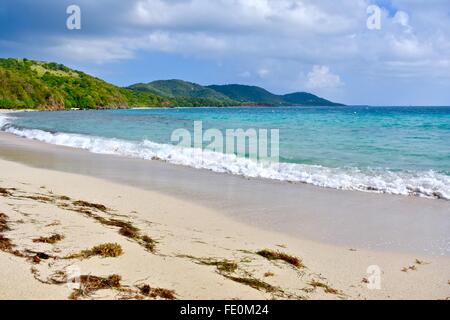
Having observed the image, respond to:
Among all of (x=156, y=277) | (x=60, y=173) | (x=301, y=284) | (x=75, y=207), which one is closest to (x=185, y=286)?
(x=156, y=277)

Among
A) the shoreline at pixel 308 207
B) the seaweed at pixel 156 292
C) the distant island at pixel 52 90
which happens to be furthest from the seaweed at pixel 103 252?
the distant island at pixel 52 90

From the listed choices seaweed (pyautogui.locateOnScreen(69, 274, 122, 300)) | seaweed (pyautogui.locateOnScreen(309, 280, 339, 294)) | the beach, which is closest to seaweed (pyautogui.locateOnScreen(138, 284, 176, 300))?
the beach

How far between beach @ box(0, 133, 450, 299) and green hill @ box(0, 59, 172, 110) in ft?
335

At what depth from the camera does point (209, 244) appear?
21.5 feet

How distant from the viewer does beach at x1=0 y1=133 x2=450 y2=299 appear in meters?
4.82

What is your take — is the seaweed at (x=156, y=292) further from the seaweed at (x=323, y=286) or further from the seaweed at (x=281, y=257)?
the seaweed at (x=281, y=257)

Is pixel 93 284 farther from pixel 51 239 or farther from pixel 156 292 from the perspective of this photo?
pixel 51 239

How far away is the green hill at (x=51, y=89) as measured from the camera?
110500mm

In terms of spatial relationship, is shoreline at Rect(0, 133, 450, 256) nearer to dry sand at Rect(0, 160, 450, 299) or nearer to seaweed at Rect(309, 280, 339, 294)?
dry sand at Rect(0, 160, 450, 299)

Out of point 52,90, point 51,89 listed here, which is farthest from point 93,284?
point 51,89

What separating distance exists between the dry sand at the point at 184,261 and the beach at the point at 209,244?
0.6 inches

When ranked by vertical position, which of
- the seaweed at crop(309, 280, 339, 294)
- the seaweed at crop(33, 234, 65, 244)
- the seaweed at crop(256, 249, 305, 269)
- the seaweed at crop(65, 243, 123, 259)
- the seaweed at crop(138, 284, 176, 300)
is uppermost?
the seaweed at crop(33, 234, 65, 244)
